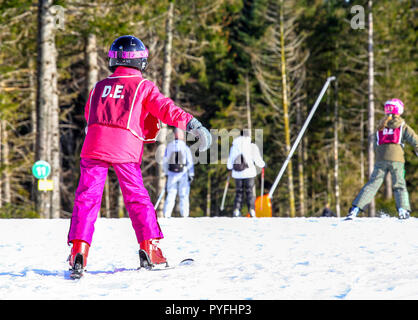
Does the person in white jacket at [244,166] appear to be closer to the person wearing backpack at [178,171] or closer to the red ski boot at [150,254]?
the person wearing backpack at [178,171]

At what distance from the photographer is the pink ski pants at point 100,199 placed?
14.6ft

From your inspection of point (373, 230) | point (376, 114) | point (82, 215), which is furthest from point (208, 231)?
point (376, 114)

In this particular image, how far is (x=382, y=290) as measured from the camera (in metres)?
3.54

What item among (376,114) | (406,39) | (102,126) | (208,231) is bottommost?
(208,231)

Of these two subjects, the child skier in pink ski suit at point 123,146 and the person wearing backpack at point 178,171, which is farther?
the person wearing backpack at point 178,171

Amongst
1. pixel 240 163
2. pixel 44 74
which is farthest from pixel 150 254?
pixel 44 74

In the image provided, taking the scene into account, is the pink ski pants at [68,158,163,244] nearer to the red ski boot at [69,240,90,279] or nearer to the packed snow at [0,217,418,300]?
the red ski boot at [69,240,90,279]

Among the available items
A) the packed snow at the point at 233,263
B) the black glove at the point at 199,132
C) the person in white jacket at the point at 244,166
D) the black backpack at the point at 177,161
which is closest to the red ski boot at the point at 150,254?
the packed snow at the point at 233,263

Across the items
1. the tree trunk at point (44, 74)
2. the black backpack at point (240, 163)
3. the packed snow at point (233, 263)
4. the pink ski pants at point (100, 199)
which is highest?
the tree trunk at point (44, 74)

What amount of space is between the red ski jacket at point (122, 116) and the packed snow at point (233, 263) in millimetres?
873
